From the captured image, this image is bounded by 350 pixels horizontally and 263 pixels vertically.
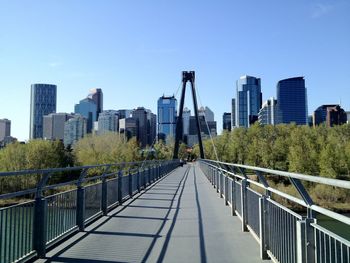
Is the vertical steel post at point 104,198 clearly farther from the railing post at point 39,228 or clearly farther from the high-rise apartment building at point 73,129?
the high-rise apartment building at point 73,129

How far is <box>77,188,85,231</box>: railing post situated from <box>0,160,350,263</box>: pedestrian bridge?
0.02 metres

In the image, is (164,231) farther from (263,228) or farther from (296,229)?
(296,229)

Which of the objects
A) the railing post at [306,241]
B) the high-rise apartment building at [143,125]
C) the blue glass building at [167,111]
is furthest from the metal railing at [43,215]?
the high-rise apartment building at [143,125]

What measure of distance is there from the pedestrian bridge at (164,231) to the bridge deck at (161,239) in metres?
0.02

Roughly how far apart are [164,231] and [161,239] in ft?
2.87

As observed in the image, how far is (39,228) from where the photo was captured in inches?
255

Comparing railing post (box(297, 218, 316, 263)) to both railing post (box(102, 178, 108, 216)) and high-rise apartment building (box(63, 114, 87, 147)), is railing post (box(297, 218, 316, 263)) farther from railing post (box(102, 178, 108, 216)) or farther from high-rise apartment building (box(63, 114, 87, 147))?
high-rise apartment building (box(63, 114, 87, 147))

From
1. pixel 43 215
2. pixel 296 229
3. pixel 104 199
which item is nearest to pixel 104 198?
pixel 104 199

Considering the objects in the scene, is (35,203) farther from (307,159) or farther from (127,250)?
(307,159)

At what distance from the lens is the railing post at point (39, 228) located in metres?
6.41

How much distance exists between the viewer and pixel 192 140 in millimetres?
198125

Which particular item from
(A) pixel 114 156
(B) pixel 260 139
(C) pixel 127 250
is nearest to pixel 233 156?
(B) pixel 260 139

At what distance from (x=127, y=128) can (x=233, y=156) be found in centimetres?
7972

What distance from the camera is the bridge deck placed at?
21.1ft
